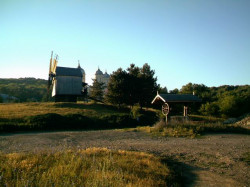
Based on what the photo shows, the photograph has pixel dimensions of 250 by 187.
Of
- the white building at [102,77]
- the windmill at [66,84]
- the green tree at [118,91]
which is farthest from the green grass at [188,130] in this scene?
the white building at [102,77]

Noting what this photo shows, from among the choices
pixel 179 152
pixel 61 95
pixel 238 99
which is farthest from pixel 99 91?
pixel 179 152

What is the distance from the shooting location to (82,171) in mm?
5047

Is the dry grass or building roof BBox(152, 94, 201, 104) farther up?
building roof BBox(152, 94, 201, 104)

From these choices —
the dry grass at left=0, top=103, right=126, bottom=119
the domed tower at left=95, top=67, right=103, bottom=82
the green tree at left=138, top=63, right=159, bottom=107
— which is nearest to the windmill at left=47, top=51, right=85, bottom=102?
the dry grass at left=0, top=103, right=126, bottom=119

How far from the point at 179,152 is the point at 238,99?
2809 cm

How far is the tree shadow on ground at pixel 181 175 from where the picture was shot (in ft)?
17.5

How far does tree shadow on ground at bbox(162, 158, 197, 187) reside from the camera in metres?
5.33

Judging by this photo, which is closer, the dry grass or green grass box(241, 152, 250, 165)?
green grass box(241, 152, 250, 165)

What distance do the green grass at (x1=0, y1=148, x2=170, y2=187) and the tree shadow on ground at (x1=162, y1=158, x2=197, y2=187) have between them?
196 mm

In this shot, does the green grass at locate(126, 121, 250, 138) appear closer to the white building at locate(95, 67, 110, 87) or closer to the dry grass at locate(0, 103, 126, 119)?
the dry grass at locate(0, 103, 126, 119)

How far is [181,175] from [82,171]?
3.08 metres

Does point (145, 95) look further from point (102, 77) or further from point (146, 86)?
point (102, 77)

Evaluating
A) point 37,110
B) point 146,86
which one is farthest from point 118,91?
point 37,110

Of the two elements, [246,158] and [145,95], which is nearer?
[246,158]
